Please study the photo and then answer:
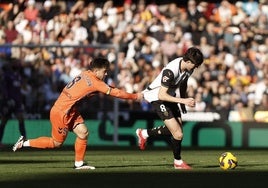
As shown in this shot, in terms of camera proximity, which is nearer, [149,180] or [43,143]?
[149,180]

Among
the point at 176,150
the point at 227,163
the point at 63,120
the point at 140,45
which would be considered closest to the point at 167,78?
the point at 176,150

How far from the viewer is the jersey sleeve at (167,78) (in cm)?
1423

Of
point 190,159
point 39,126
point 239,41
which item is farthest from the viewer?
point 239,41

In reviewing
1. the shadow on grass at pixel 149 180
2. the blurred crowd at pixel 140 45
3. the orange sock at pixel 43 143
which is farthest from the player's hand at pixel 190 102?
the blurred crowd at pixel 140 45

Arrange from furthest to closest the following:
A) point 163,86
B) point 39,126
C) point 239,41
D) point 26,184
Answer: point 239,41, point 39,126, point 163,86, point 26,184

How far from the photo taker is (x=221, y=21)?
2666 cm

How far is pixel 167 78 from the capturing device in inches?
560

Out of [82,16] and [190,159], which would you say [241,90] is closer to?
[82,16]

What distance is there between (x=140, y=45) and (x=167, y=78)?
36.1 ft

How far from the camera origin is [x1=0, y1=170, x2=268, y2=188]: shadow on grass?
11.3 m

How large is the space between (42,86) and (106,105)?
178 cm

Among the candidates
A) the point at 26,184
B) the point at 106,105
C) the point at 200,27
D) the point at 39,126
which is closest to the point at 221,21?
the point at 200,27

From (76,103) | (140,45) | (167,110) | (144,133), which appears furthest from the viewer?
(140,45)

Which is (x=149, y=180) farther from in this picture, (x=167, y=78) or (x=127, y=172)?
(x=167, y=78)
